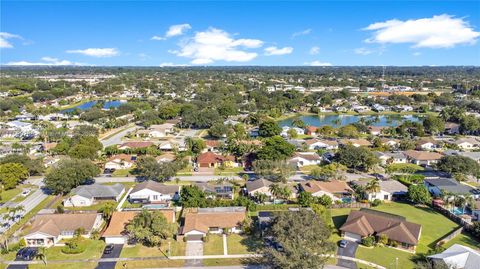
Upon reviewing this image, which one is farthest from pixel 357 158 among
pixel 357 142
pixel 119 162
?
pixel 119 162

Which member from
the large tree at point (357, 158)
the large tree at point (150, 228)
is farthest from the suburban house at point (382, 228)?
the large tree at point (357, 158)

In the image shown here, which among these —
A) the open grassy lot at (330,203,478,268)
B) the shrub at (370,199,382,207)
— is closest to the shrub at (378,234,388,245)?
the open grassy lot at (330,203,478,268)

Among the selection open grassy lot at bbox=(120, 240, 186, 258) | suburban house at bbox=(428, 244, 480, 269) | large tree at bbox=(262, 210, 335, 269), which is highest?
large tree at bbox=(262, 210, 335, 269)

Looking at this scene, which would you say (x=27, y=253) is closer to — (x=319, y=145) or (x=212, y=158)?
(x=212, y=158)

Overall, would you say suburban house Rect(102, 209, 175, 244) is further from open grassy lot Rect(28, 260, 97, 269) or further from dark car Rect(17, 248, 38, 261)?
dark car Rect(17, 248, 38, 261)

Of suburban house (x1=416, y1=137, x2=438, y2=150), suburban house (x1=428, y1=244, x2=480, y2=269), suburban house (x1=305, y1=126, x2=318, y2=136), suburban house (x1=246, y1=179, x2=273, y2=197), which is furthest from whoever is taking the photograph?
suburban house (x1=305, y1=126, x2=318, y2=136)

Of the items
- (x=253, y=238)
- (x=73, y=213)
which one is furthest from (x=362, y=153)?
(x=73, y=213)

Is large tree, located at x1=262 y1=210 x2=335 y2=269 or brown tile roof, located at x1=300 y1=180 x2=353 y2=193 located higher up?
large tree, located at x1=262 y1=210 x2=335 y2=269

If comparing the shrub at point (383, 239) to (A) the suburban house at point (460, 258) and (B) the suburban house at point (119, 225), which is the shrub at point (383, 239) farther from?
(B) the suburban house at point (119, 225)
